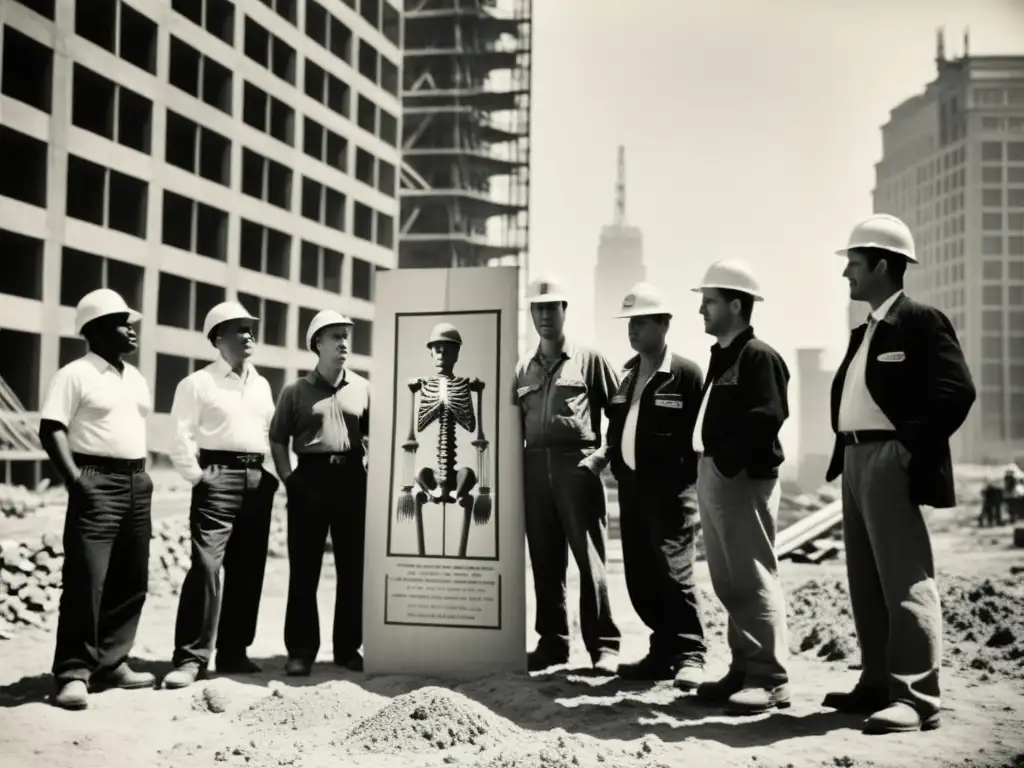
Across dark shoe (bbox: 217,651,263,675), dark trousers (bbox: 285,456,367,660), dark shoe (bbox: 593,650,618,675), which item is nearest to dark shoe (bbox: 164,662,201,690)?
dark shoe (bbox: 217,651,263,675)

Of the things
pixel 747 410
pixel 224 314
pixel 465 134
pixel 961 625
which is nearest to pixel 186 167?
pixel 465 134

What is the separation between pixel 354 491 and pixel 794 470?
5.69m

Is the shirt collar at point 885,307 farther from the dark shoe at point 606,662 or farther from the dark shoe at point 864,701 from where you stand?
the dark shoe at point 606,662

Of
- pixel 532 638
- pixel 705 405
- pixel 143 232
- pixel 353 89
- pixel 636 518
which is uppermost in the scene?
pixel 353 89

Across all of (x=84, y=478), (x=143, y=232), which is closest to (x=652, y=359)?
(x=84, y=478)

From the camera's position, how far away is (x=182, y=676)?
15.4 ft

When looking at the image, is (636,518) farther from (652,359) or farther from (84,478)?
(84,478)

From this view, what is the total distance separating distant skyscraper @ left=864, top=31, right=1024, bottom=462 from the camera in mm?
6988

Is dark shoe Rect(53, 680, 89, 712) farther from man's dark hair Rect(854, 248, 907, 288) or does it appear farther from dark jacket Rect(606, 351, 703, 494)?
man's dark hair Rect(854, 248, 907, 288)

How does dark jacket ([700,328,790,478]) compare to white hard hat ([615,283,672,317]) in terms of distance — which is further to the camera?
white hard hat ([615,283,672,317])

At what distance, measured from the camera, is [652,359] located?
15.2 ft

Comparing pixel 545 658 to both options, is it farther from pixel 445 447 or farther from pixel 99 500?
pixel 99 500

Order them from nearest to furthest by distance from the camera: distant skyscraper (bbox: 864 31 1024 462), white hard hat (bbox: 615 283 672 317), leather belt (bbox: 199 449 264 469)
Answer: white hard hat (bbox: 615 283 672 317), leather belt (bbox: 199 449 264 469), distant skyscraper (bbox: 864 31 1024 462)

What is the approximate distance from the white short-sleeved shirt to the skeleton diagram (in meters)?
1.29
